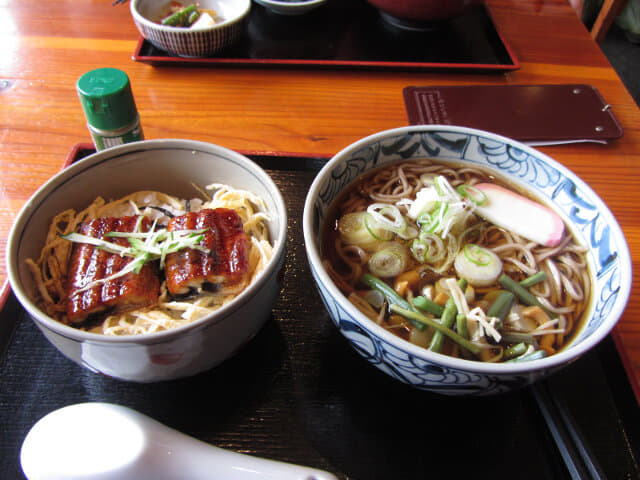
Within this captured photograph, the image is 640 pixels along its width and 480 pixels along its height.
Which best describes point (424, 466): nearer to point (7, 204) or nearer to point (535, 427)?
point (535, 427)

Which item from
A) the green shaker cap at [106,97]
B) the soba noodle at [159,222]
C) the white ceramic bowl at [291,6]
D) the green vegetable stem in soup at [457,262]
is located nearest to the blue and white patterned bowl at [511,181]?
the green vegetable stem in soup at [457,262]

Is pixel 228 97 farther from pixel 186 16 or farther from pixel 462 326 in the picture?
pixel 462 326

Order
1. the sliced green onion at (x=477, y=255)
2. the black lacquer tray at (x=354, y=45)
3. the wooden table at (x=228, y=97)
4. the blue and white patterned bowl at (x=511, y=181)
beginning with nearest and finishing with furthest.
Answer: the blue and white patterned bowl at (x=511, y=181)
the sliced green onion at (x=477, y=255)
the wooden table at (x=228, y=97)
the black lacquer tray at (x=354, y=45)

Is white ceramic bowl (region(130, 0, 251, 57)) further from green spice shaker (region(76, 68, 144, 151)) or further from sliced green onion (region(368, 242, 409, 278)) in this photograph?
sliced green onion (region(368, 242, 409, 278))

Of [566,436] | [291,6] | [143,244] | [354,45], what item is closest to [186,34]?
[291,6]

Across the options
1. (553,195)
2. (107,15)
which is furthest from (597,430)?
(107,15)

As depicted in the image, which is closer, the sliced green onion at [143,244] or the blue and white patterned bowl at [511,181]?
the blue and white patterned bowl at [511,181]

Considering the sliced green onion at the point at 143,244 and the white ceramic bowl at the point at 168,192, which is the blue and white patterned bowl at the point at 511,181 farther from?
the sliced green onion at the point at 143,244
